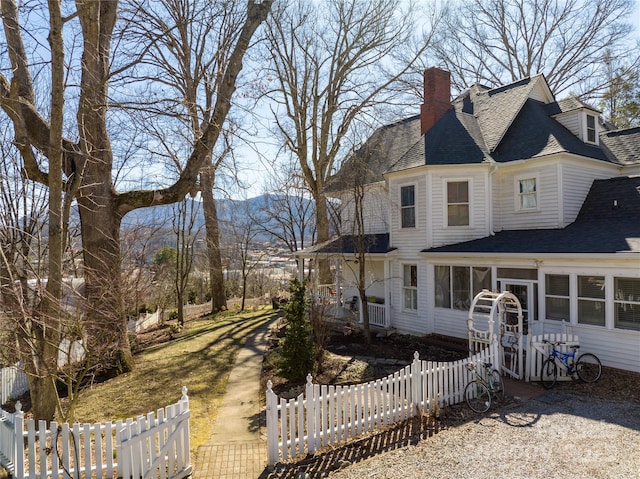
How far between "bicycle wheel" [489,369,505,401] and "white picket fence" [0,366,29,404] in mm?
10205

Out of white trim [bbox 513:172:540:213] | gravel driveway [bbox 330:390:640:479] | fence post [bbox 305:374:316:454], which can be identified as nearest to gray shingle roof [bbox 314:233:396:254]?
white trim [bbox 513:172:540:213]

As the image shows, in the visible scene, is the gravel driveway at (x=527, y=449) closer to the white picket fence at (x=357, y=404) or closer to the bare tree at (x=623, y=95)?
the white picket fence at (x=357, y=404)

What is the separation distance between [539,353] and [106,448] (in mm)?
8992

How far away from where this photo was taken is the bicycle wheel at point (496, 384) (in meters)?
8.11

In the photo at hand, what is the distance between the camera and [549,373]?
29.9ft

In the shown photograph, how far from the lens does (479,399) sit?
26.1 feet

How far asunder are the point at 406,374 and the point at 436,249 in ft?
23.3

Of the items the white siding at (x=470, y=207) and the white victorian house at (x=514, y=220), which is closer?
the white victorian house at (x=514, y=220)

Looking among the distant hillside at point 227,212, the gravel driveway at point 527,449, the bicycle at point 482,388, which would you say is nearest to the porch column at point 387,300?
the distant hillside at point 227,212

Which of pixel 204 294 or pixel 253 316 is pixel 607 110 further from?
pixel 204 294

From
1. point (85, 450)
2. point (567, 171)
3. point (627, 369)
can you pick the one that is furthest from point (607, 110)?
point (85, 450)

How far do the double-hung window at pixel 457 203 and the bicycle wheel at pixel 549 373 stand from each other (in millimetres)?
5923

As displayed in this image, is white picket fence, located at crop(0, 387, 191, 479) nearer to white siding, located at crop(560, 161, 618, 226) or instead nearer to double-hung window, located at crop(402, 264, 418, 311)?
double-hung window, located at crop(402, 264, 418, 311)

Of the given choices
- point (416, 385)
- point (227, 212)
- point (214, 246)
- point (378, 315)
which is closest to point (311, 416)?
point (416, 385)
